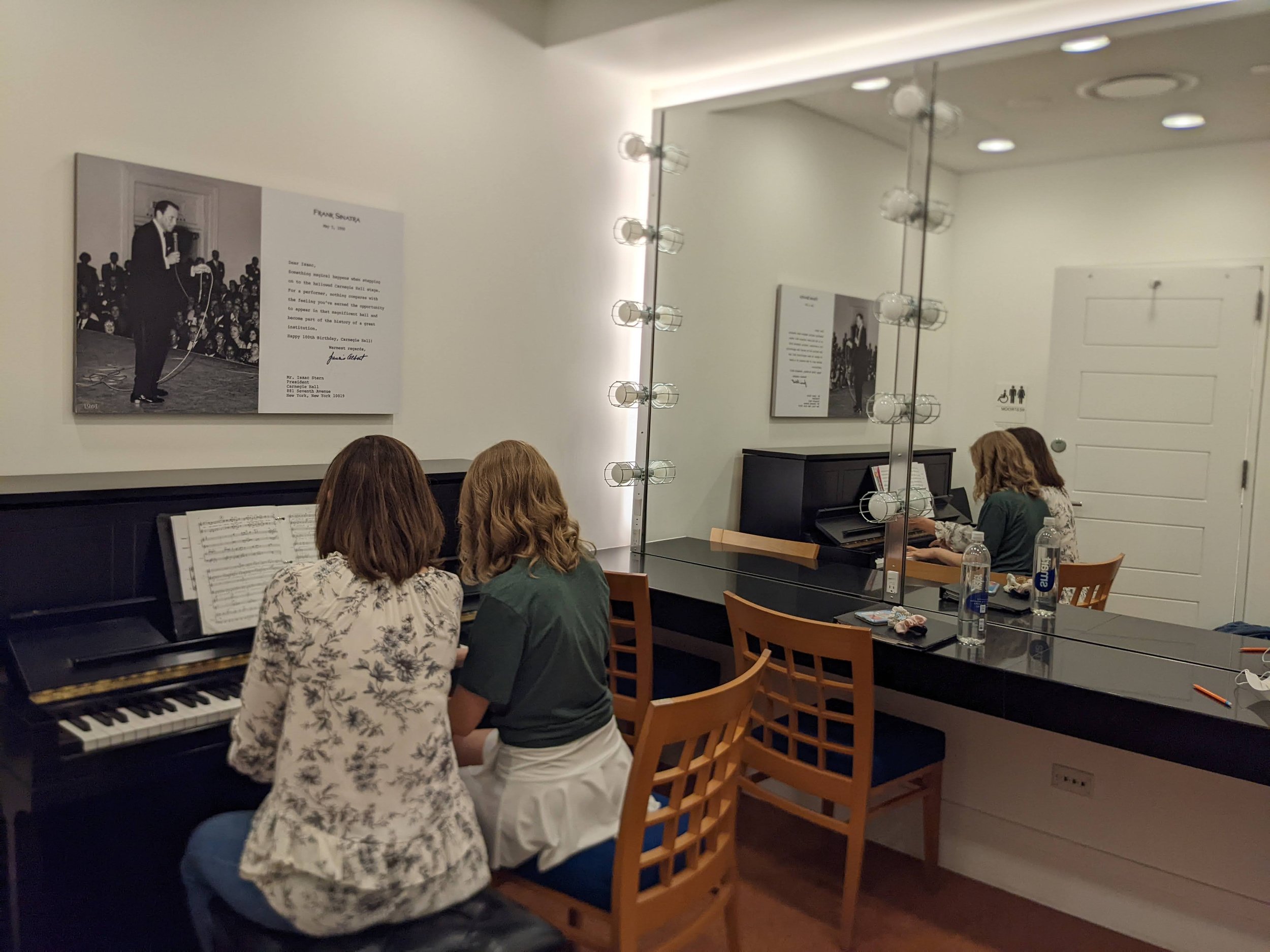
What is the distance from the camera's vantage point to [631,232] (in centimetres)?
351

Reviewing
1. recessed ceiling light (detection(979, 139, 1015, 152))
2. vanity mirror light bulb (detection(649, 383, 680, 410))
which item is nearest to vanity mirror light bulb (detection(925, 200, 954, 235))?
recessed ceiling light (detection(979, 139, 1015, 152))

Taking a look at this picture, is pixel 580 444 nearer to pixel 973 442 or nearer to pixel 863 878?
pixel 973 442

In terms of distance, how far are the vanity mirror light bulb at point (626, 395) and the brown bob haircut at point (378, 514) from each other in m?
1.77

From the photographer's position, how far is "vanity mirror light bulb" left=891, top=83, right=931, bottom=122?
276cm

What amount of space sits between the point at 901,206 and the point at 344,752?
216cm

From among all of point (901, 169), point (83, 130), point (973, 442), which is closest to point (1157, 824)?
point (973, 442)

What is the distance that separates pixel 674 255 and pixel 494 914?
2.52 m

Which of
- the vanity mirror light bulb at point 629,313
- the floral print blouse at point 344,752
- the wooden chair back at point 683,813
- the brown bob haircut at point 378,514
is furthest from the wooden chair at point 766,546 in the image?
the floral print blouse at point 344,752

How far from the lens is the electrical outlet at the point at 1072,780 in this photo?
2.54 m

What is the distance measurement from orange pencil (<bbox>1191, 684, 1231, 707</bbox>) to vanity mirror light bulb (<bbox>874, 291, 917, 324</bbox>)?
1229mm

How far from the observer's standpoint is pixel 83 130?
2230 millimetres

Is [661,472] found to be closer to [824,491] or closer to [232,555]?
[824,491]

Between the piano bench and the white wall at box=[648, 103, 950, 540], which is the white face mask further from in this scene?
the piano bench

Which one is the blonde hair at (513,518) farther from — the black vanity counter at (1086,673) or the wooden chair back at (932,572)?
the wooden chair back at (932,572)
